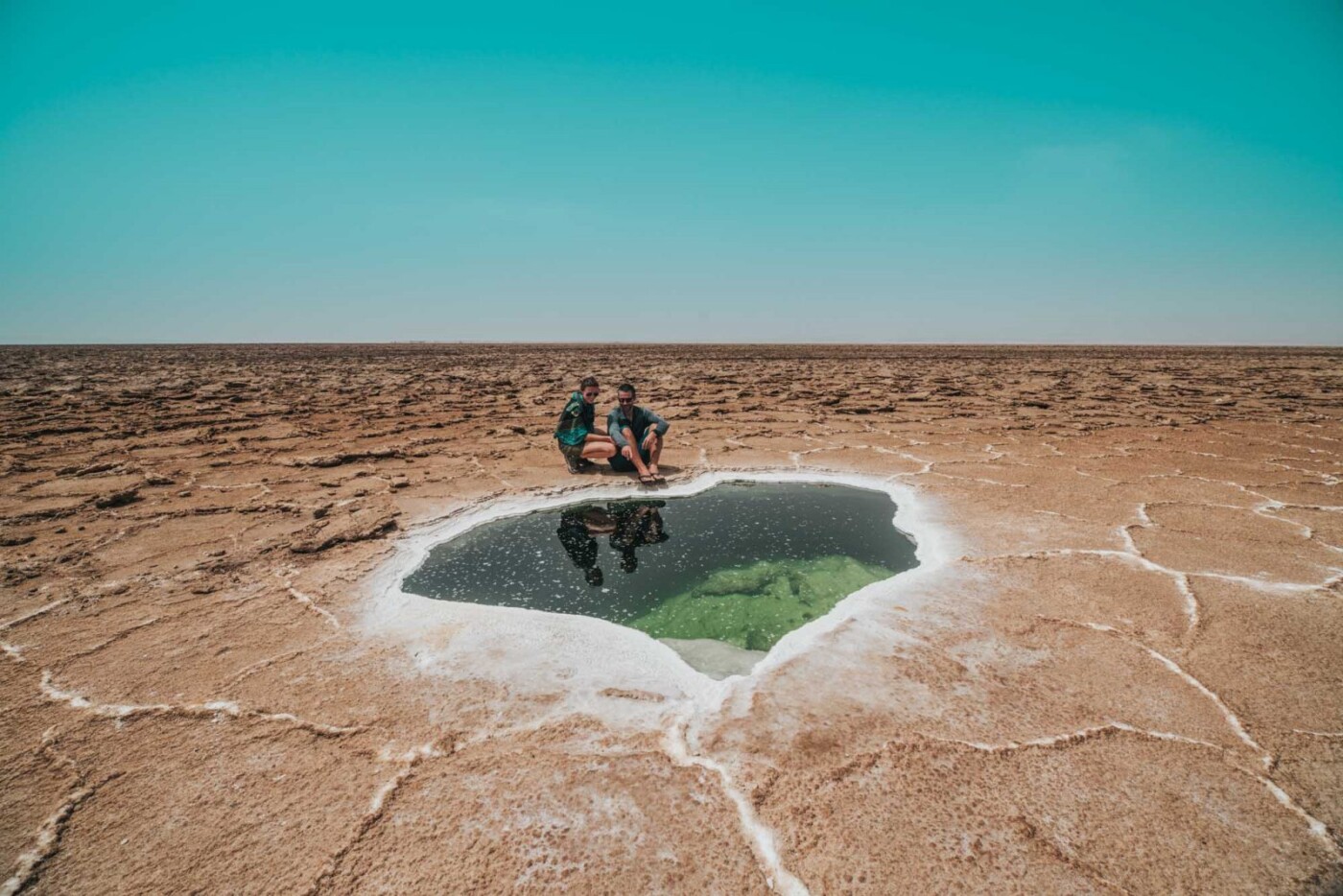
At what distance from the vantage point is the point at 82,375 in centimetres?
1805

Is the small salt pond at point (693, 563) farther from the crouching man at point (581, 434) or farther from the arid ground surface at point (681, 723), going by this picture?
the crouching man at point (581, 434)

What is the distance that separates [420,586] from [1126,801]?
11.3 ft

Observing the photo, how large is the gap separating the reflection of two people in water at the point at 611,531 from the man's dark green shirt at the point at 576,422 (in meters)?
0.88

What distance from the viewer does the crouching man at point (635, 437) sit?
5.34 m

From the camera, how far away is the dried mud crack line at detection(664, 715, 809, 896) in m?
1.49

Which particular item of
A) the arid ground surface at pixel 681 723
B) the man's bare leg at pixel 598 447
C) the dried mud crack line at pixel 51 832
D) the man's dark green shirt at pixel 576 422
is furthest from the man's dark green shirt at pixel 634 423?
the dried mud crack line at pixel 51 832

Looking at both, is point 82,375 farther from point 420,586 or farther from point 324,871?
point 324,871

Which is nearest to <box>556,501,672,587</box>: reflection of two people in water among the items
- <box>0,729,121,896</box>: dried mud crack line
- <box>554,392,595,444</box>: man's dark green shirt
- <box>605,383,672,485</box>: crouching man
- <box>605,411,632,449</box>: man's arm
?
<box>605,383,672,485</box>: crouching man

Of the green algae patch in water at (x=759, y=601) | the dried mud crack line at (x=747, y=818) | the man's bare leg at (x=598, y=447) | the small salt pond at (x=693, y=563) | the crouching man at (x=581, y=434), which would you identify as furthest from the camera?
the man's bare leg at (x=598, y=447)

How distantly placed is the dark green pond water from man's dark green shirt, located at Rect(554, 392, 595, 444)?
888 millimetres

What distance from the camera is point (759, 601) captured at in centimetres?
327

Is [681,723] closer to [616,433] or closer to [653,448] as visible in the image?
[653,448]

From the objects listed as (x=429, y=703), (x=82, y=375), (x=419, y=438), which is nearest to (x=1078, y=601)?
(x=429, y=703)

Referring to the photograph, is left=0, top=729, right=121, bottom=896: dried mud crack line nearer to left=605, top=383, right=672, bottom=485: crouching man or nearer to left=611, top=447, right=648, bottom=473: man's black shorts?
left=605, top=383, right=672, bottom=485: crouching man
